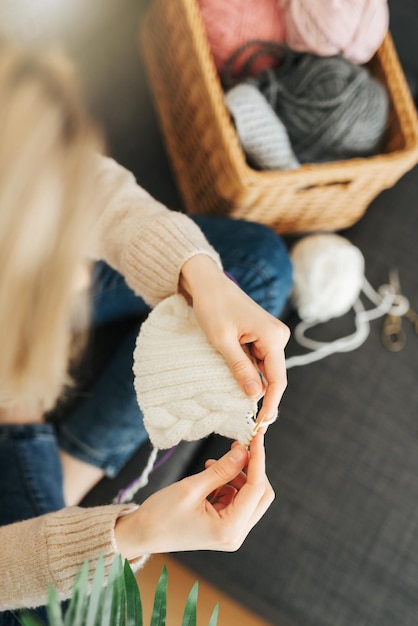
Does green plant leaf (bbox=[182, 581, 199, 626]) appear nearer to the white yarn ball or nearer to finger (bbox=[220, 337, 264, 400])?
finger (bbox=[220, 337, 264, 400])

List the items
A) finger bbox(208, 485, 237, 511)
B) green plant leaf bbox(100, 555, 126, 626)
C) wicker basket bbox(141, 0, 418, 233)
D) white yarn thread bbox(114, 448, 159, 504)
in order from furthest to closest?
wicker basket bbox(141, 0, 418, 233) → white yarn thread bbox(114, 448, 159, 504) → finger bbox(208, 485, 237, 511) → green plant leaf bbox(100, 555, 126, 626)

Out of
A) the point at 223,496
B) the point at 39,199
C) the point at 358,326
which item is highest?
the point at 39,199

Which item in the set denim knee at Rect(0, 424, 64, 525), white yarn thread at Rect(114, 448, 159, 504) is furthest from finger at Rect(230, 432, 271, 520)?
denim knee at Rect(0, 424, 64, 525)

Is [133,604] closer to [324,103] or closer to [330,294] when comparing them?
[330,294]

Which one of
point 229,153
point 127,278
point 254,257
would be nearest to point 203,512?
point 127,278

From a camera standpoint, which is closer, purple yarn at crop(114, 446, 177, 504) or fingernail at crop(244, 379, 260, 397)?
fingernail at crop(244, 379, 260, 397)

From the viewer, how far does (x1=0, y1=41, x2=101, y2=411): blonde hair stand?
43 cm

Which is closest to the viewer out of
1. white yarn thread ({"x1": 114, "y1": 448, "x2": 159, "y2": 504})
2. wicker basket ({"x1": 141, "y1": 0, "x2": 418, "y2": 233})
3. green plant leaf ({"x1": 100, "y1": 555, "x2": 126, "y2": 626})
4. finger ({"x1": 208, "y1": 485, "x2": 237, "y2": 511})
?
green plant leaf ({"x1": 100, "y1": 555, "x2": 126, "y2": 626})

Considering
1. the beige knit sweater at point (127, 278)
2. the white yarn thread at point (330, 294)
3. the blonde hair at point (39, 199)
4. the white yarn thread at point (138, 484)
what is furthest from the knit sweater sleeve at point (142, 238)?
the white yarn thread at point (330, 294)

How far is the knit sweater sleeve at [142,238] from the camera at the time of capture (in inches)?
23.0

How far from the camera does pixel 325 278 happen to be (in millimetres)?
878

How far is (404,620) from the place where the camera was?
2.52ft

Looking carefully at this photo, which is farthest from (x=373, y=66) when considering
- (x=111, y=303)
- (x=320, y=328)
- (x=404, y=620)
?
(x=404, y=620)

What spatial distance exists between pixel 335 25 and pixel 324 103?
0.11 meters
